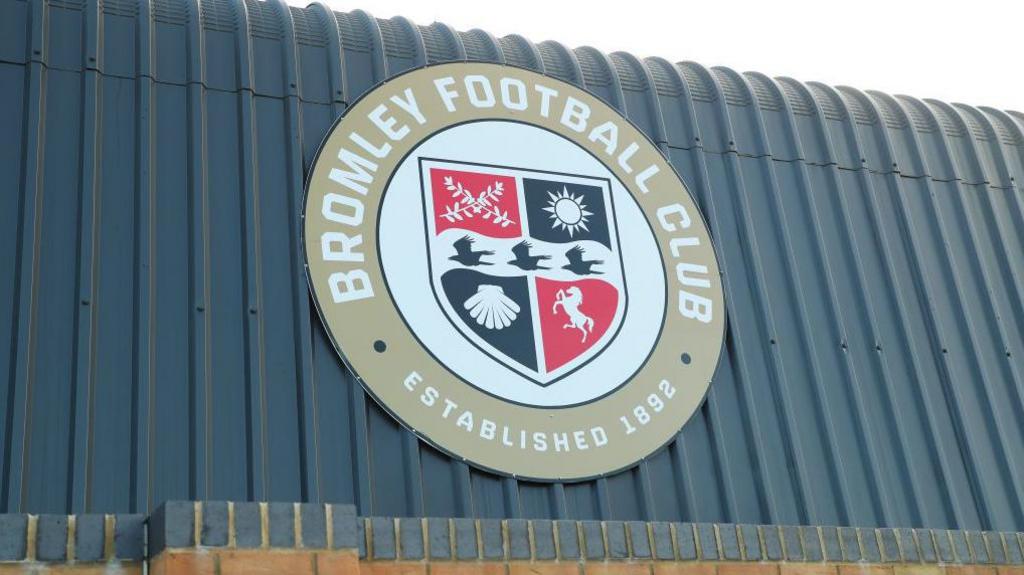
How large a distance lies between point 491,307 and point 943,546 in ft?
11.8

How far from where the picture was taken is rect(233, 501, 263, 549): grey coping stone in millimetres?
7555

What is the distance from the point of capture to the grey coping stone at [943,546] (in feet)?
32.4

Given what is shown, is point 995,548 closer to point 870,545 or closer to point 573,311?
point 870,545

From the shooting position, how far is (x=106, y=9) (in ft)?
37.4

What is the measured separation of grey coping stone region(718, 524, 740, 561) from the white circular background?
1.74 metres

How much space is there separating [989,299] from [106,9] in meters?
7.91

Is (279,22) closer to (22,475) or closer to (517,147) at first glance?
(517,147)

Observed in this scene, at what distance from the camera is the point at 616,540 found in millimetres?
8891

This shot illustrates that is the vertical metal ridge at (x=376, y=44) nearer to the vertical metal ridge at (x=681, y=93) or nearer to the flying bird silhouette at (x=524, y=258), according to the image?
the flying bird silhouette at (x=524, y=258)

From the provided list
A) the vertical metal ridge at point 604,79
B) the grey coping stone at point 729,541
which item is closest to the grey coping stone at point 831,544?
the grey coping stone at point 729,541

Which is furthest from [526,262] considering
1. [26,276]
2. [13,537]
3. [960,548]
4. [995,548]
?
[13,537]

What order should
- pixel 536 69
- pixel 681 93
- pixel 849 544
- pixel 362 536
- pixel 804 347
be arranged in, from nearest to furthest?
pixel 362 536, pixel 849 544, pixel 804 347, pixel 536 69, pixel 681 93

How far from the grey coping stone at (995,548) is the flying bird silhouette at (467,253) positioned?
13.4 feet

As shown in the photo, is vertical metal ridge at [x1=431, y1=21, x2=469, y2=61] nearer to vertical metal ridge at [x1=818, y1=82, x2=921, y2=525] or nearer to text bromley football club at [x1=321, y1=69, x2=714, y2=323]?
text bromley football club at [x1=321, y1=69, x2=714, y2=323]
